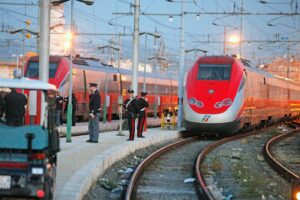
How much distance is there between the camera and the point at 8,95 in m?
9.42

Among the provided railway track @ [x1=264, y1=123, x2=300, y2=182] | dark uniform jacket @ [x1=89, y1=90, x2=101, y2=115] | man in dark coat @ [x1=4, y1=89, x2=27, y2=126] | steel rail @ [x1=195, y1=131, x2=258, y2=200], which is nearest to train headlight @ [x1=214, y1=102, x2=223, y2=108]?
steel rail @ [x1=195, y1=131, x2=258, y2=200]

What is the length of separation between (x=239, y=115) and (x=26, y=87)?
1920 centimetres

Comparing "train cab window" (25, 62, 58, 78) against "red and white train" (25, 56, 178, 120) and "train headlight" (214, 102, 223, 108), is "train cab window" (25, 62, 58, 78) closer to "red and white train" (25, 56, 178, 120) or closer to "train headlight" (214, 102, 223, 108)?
"red and white train" (25, 56, 178, 120)

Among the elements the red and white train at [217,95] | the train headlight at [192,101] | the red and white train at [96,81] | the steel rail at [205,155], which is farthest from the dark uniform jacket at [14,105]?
the red and white train at [96,81]

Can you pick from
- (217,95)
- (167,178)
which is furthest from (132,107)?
(167,178)

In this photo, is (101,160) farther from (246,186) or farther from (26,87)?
(26,87)

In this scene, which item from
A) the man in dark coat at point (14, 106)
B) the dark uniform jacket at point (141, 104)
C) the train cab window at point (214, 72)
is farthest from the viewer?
the train cab window at point (214, 72)

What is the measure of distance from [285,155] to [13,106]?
14294mm

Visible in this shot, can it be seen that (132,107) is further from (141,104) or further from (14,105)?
(14,105)

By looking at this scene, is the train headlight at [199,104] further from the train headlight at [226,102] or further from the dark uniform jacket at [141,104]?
the dark uniform jacket at [141,104]

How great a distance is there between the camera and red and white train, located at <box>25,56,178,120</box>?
3122cm

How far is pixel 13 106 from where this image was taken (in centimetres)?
931

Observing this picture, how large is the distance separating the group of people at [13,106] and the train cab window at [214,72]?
712 inches

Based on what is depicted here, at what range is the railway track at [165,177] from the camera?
496 inches
